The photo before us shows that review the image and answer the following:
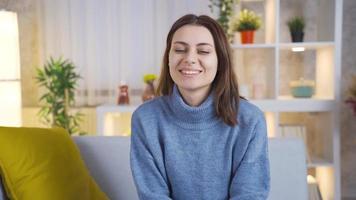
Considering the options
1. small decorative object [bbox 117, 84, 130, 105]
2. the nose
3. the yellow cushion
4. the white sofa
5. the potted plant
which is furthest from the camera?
small decorative object [bbox 117, 84, 130, 105]

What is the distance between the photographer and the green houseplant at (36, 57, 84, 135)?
2906mm

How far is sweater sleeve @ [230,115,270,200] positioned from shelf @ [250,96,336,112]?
1.26 meters

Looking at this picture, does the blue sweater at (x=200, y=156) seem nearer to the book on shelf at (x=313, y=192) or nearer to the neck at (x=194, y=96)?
the neck at (x=194, y=96)

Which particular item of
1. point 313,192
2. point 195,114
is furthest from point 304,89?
point 195,114

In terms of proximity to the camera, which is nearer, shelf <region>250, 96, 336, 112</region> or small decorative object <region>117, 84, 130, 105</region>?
shelf <region>250, 96, 336, 112</region>

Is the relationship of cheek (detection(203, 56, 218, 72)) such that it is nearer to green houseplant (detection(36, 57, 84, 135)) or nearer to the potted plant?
the potted plant

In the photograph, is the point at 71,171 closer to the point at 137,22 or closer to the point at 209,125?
the point at 209,125

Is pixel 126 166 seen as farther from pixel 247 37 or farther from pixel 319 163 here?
pixel 319 163

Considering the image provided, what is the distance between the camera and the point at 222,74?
1.19 meters

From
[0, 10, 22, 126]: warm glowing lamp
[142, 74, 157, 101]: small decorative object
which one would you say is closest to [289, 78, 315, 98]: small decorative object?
[142, 74, 157, 101]: small decorative object

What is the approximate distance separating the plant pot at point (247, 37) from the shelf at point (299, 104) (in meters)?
0.41

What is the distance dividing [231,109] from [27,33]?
2634 mm

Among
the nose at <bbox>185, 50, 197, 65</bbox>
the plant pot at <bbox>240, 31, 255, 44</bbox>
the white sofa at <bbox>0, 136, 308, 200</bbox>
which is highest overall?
the plant pot at <bbox>240, 31, 255, 44</bbox>

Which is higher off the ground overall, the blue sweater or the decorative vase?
the decorative vase
